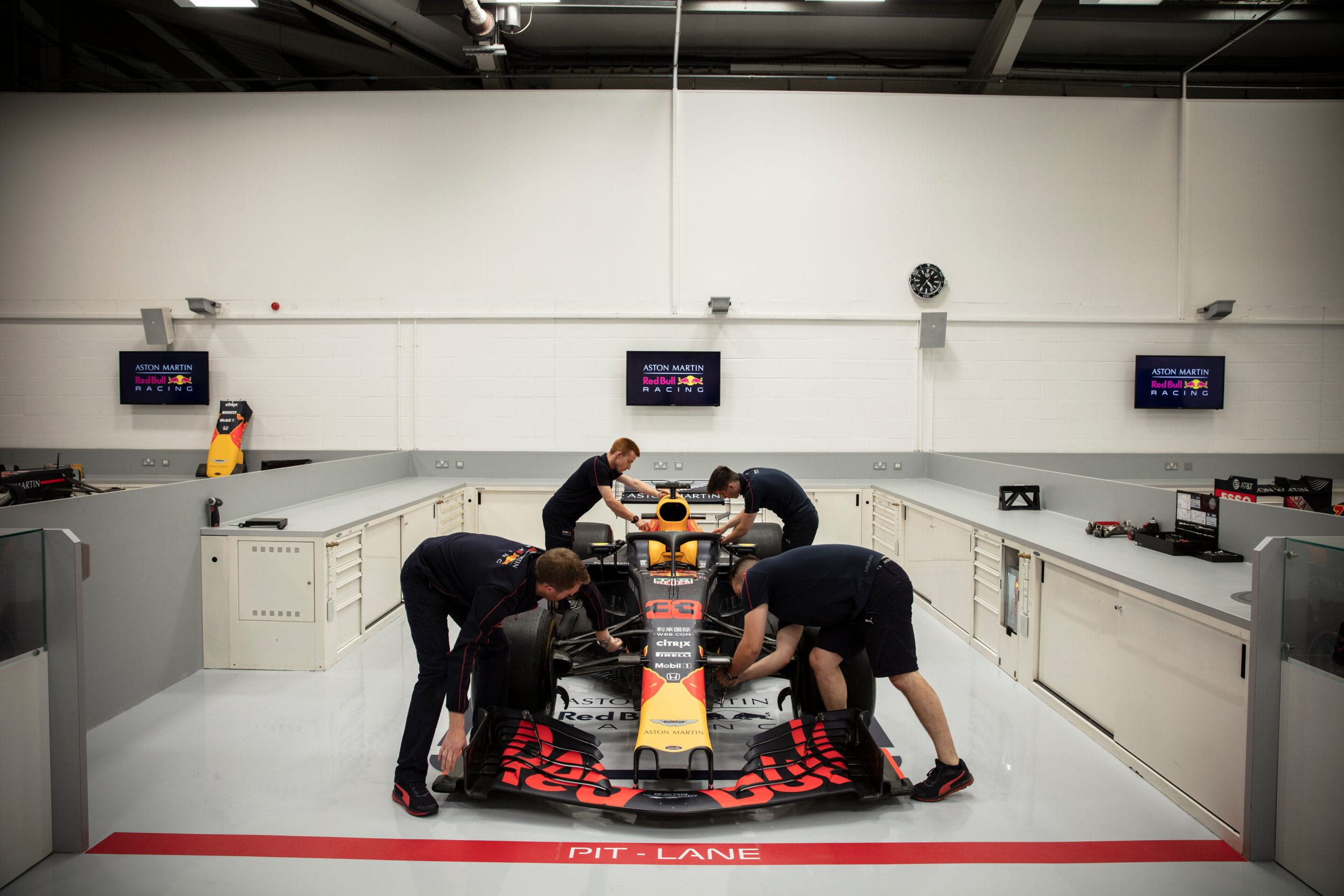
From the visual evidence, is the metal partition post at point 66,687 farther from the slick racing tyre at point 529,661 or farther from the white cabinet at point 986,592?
Answer: the white cabinet at point 986,592

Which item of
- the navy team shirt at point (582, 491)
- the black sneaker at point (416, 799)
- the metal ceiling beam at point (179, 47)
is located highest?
the metal ceiling beam at point (179, 47)

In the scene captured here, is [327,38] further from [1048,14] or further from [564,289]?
[1048,14]

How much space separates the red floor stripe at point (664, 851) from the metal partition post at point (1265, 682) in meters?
0.25

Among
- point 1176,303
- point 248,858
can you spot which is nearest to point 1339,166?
point 1176,303

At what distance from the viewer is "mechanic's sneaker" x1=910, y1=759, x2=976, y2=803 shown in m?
2.48

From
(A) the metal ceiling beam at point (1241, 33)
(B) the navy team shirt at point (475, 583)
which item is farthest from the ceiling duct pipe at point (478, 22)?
(A) the metal ceiling beam at point (1241, 33)

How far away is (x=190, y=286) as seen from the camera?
6758 mm

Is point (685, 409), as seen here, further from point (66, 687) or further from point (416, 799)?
point (66, 687)

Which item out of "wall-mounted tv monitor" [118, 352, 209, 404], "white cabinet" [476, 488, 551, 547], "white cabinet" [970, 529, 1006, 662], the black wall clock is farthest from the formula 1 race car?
"wall-mounted tv monitor" [118, 352, 209, 404]

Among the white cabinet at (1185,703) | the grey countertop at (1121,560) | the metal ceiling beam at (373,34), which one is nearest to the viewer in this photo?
the white cabinet at (1185,703)

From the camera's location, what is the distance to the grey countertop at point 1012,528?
8.52 feet

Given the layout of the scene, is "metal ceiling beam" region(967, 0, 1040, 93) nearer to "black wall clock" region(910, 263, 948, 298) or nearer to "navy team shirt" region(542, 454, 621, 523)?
"black wall clock" region(910, 263, 948, 298)

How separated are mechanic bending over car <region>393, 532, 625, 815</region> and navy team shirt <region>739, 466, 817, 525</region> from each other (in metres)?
1.55

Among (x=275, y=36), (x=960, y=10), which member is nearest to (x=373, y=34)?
(x=275, y=36)
